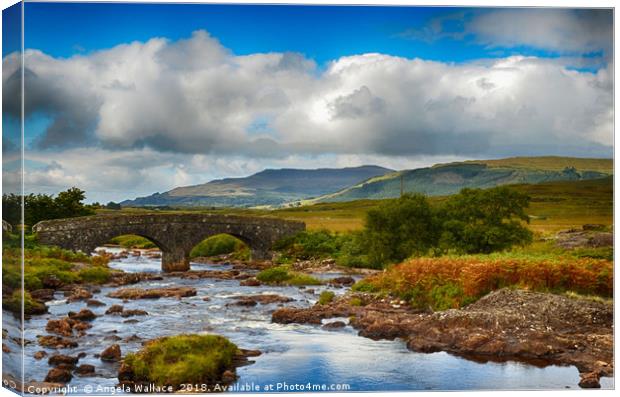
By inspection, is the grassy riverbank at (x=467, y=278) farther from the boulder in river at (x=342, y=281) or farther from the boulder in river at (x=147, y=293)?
the boulder in river at (x=147, y=293)

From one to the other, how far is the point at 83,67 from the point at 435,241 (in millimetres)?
5882

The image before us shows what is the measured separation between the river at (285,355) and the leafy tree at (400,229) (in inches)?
54.6

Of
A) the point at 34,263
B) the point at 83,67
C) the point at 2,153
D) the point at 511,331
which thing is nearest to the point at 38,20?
the point at 83,67

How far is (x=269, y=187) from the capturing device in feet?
43.5

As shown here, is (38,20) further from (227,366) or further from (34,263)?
(227,366)

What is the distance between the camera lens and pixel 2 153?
1192 centimetres

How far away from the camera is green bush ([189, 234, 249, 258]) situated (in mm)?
14086

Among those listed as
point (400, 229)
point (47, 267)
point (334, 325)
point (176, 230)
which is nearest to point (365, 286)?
point (334, 325)

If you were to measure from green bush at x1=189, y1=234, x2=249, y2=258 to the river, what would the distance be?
3.12ft

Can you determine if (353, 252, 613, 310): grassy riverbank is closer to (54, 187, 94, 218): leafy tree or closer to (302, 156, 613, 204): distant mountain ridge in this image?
(302, 156, 613, 204): distant mountain ridge

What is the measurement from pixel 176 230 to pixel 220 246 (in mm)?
751

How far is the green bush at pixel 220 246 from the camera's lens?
46.2 feet

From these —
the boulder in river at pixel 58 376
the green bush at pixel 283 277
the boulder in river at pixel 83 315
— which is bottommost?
the boulder in river at pixel 58 376

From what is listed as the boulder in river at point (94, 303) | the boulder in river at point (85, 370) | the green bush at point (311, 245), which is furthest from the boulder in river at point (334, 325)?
the boulder in river at point (85, 370)
